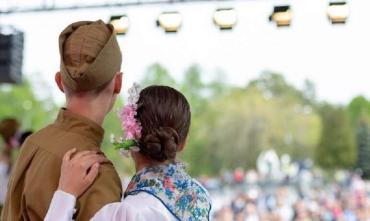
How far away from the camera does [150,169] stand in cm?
146

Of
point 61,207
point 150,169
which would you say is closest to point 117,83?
point 150,169

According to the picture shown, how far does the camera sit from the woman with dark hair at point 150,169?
1355mm

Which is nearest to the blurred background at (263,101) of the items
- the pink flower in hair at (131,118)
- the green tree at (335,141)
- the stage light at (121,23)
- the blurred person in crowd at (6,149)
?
the green tree at (335,141)

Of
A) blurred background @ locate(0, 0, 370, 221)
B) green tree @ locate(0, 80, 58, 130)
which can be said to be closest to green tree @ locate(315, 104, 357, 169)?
blurred background @ locate(0, 0, 370, 221)

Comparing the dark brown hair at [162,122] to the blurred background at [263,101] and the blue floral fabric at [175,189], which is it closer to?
the blue floral fabric at [175,189]

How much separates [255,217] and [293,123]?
768cm

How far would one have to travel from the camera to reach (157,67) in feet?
92.3

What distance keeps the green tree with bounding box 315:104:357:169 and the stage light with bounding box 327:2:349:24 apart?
21162 millimetres

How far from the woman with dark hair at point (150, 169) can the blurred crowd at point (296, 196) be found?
19.4 meters

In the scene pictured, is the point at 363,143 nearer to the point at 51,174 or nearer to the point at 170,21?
the point at 170,21

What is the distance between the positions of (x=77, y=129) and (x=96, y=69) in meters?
0.13

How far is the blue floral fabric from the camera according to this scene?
1413 millimetres

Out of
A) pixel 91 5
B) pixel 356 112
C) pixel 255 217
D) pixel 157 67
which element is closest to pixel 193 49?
pixel 157 67

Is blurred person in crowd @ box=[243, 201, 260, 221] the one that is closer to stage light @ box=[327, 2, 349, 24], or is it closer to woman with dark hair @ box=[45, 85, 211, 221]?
stage light @ box=[327, 2, 349, 24]
